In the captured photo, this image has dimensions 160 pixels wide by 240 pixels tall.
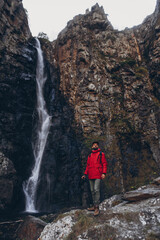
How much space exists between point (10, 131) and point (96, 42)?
13.7 m

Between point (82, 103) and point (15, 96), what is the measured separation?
236 inches

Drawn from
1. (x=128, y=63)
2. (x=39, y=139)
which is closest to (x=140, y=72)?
(x=128, y=63)

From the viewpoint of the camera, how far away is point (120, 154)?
14.1 metres

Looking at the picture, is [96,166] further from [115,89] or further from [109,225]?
[115,89]

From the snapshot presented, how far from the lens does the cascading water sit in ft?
39.5

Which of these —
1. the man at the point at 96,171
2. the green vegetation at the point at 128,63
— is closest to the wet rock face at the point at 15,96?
the man at the point at 96,171

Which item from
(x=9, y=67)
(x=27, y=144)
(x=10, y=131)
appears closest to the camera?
(x=10, y=131)

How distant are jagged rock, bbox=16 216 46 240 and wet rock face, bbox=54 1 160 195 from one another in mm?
5896

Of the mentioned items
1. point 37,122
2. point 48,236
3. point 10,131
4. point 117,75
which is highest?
point 117,75

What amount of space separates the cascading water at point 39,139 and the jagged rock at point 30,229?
2693 millimetres

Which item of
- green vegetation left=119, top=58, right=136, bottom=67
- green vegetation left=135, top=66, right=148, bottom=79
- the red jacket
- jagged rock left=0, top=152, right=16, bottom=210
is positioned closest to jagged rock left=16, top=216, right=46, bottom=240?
jagged rock left=0, top=152, right=16, bottom=210

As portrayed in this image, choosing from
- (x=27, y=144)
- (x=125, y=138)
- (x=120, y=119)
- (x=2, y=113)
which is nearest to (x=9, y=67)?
(x=2, y=113)

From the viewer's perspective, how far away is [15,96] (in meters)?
14.3

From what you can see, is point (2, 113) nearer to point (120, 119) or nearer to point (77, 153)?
point (77, 153)
